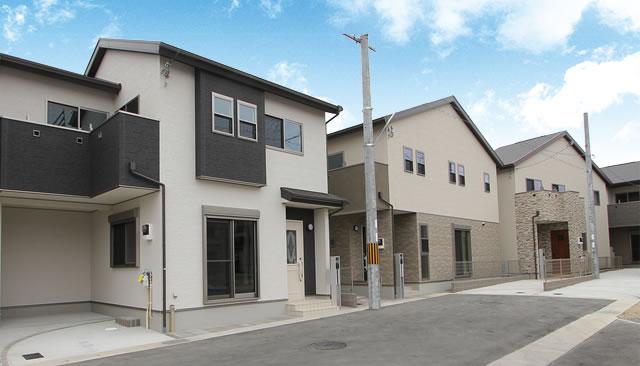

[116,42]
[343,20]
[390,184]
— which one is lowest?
[390,184]

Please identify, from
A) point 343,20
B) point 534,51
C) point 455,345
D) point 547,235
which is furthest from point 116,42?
point 547,235

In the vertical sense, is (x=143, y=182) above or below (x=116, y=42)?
below

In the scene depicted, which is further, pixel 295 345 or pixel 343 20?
pixel 343 20

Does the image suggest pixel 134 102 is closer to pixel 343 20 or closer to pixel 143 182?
pixel 143 182

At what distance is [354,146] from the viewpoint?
66.0 ft

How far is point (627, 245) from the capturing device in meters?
36.2

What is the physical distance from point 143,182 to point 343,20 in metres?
8.10

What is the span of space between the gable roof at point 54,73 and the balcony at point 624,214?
3248 cm

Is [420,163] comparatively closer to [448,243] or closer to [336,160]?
[336,160]

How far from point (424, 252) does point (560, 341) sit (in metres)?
10.5

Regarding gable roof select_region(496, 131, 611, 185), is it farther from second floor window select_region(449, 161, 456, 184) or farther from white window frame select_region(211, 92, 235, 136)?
white window frame select_region(211, 92, 235, 136)

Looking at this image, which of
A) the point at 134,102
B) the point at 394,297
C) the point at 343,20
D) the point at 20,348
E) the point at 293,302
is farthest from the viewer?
the point at 394,297

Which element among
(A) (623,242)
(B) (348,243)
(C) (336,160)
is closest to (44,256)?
(B) (348,243)

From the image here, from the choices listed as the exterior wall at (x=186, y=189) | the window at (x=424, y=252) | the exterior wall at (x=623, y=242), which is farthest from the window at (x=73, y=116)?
the exterior wall at (x=623, y=242)
